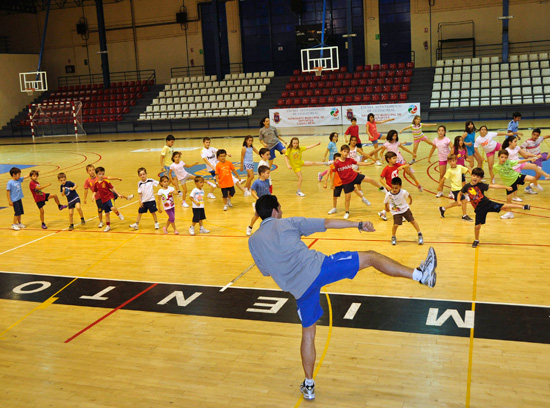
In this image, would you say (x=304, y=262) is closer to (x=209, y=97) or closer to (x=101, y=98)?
(x=209, y=97)

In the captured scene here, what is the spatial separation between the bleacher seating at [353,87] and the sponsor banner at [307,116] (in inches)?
39.3

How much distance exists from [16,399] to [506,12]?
29301mm

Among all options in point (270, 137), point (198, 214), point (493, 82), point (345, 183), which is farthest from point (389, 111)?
point (198, 214)

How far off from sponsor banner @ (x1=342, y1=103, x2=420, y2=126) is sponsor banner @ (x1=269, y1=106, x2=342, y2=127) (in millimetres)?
837

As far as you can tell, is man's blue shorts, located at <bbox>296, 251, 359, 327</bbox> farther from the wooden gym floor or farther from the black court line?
the black court line

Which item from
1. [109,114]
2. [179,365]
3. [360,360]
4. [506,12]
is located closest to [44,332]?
[179,365]

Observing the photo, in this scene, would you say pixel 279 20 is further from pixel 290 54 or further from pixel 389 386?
pixel 389 386

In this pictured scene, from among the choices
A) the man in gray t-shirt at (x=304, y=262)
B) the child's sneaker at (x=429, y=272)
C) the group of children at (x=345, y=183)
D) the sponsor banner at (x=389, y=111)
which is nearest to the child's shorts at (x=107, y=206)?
the group of children at (x=345, y=183)

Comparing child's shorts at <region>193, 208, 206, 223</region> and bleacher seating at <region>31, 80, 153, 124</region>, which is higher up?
bleacher seating at <region>31, 80, 153, 124</region>

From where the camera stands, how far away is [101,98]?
37.1 meters

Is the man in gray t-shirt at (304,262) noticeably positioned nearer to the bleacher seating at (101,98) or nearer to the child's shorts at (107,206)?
the child's shorts at (107,206)

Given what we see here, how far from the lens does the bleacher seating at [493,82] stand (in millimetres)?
27344

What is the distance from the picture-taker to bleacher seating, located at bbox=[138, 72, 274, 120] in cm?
3272

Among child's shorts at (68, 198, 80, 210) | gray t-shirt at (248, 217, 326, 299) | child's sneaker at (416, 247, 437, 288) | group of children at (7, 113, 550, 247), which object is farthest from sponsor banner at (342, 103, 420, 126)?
gray t-shirt at (248, 217, 326, 299)
